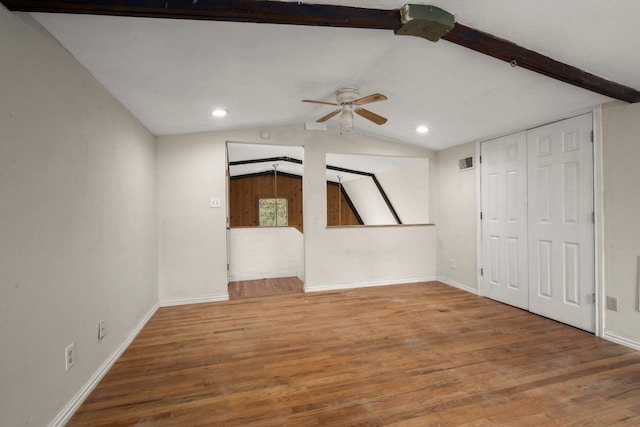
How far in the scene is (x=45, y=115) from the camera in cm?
154

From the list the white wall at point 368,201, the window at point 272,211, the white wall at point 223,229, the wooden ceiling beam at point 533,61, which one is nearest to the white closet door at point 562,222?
the wooden ceiling beam at point 533,61

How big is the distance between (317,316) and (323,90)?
2.31 meters

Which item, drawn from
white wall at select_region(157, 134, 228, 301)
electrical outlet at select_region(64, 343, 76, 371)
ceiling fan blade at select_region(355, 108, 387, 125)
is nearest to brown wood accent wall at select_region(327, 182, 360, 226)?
white wall at select_region(157, 134, 228, 301)

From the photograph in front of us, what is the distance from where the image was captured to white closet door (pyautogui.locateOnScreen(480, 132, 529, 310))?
3385 mm

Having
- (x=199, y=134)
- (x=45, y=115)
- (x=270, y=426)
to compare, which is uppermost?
(x=199, y=134)

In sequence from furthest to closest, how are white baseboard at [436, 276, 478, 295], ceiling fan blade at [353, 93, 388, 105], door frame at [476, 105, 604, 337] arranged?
white baseboard at [436, 276, 478, 295], door frame at [476, 105, 604, 337], ceiling fan blade at [353, 93, 388, 105]

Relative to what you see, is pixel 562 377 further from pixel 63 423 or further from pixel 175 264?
pixel 175 264

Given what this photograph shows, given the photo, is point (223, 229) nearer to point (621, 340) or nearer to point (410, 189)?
point (410, 189)

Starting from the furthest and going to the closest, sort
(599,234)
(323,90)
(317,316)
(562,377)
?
(317,316)
(323,90)
(599,234)
(562,377)

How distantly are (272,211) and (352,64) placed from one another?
7219 millimetres

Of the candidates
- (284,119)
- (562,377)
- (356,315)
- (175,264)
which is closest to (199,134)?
(284,119)

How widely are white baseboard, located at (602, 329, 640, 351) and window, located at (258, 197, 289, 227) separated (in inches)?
298

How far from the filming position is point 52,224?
158cm

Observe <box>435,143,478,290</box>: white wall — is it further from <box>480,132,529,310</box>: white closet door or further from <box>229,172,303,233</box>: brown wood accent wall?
<box>229,172,303,233</box>: brown wood accent wall
